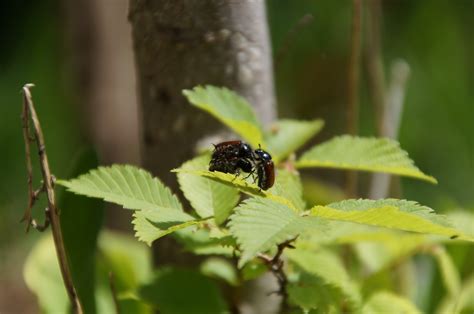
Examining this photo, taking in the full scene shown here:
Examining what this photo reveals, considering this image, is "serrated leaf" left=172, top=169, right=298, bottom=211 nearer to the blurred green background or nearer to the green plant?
the green plant

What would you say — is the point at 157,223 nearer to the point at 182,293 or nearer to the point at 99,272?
the point at 182,293

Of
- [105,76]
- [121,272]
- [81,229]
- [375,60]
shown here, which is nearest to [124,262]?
[121,272]

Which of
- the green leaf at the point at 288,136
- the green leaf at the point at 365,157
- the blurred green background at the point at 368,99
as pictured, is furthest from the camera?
the blurred green background at the point at 368,99

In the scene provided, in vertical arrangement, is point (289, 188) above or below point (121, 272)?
above

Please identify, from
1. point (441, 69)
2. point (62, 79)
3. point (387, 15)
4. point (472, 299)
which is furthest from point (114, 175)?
point (62, 79)

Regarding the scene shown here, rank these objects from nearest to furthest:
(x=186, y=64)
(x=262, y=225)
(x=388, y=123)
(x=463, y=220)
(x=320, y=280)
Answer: (x=262, y=225), (x=320, y=280), (x=186, y=64), (x=463, y=220), (x=388, y=123)

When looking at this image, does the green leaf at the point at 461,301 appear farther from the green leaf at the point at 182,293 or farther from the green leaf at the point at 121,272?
the green leaf at the point at 121,272

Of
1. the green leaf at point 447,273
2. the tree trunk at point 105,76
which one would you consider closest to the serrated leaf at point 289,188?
the green leaf at point 447,273

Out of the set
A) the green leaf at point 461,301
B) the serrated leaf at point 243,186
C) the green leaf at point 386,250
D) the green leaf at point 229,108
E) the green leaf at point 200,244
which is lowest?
the green leaf at point 461,301
